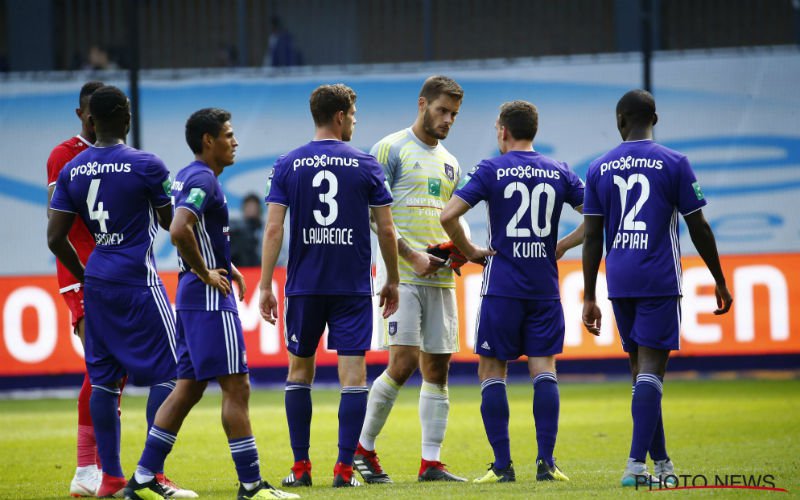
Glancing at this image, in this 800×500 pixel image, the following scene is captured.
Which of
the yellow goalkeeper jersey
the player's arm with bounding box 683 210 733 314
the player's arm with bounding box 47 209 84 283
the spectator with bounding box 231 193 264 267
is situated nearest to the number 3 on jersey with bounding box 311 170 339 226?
the yellow goalkeeper jersey

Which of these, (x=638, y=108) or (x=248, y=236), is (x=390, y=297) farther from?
(x=248, y=236)

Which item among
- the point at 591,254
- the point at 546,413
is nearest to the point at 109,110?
the point at 591,254

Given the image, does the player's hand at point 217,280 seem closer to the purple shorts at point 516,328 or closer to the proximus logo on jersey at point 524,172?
the purple shorts at point 516,328

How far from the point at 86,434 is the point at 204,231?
180 centimetres

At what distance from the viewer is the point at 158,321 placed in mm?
6879

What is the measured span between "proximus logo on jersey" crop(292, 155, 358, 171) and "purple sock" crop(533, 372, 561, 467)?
1736 millimetres

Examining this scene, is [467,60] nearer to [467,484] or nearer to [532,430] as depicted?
[532,430]

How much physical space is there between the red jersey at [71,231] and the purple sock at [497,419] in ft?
8.62

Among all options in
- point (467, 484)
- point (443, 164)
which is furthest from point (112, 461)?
point (443, 164)

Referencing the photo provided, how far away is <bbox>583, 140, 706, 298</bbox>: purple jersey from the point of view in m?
6.82

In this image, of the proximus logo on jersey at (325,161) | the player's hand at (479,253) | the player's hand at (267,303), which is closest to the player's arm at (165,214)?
the player's hand at (267,303)

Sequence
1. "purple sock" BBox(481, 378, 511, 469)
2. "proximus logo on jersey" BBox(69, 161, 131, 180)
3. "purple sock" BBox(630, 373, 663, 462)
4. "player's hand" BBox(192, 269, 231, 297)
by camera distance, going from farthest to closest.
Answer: "purple sock" BBox(481, 378, 511, 469), "proximus logo on jersey" BBox(69, 161, 131, 180), "purple sock" BBox(630, 373, 663, 462), "player's hand" BBox(192, 269, 231, 297)

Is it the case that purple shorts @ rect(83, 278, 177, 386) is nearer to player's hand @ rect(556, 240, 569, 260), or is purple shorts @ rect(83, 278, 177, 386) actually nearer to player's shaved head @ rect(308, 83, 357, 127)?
player's shaved head @ rect(308, 83, 357, 127)

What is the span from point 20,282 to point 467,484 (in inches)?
379
